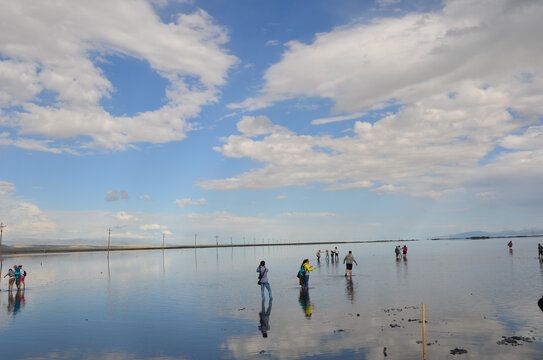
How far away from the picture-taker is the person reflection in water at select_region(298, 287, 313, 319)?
1817 centimetres

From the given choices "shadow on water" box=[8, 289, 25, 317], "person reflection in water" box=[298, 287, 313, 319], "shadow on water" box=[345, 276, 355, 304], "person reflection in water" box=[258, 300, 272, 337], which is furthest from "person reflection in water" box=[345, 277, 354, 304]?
"shadow on water" box=[8, 289, 25, 317]

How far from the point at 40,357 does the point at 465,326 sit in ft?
46.9

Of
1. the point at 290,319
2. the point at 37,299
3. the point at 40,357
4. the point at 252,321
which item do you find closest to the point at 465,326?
the point at 290,319

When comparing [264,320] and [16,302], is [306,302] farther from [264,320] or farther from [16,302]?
[16,302]

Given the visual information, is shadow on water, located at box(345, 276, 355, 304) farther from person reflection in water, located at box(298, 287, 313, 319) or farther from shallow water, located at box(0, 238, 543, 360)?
person reflection in water, located at box(298, 287, 313, 319)

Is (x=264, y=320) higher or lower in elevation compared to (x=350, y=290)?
higher

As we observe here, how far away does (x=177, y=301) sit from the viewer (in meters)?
23.2

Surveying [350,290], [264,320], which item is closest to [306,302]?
[264,320]

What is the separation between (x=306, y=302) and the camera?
21109 millimetres

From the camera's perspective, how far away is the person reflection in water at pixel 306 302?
1817 centimetres

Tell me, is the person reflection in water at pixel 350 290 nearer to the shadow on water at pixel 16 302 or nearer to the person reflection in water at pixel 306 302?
the person reflection in water at pixel 306 302

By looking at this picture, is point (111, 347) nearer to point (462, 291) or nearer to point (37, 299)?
point (37, 299)

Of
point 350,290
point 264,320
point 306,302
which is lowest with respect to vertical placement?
point 350,290

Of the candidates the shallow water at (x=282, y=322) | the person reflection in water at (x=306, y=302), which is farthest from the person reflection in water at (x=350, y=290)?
the person reflection in water at (x=306, y=302)
